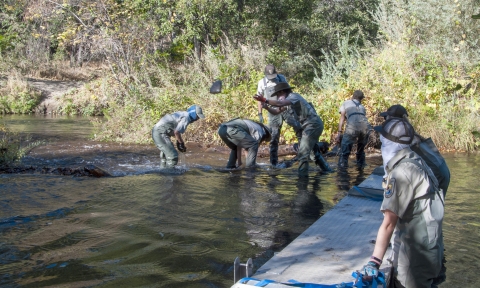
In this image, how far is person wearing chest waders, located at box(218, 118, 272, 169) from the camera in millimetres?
10398

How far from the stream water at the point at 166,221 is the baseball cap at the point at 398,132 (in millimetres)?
1771

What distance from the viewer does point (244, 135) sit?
10.4m

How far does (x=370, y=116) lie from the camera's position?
A: 47.3ft

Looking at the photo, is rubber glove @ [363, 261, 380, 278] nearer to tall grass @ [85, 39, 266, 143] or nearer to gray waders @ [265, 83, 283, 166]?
gray waders @ [265, 83, 283, 166]

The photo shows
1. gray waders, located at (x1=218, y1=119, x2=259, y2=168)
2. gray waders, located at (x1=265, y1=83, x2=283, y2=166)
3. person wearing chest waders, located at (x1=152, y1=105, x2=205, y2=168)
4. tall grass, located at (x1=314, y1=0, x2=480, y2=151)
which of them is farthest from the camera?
tall grass, located at (x1=314, y1=0, x2=480, y2=151)

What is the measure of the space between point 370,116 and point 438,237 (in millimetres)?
10863

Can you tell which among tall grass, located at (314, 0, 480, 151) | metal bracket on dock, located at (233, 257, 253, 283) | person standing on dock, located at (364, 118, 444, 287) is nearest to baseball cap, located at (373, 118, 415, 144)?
person standing on dock, located at (364, 118, 444, 287)

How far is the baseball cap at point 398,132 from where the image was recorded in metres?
3.96

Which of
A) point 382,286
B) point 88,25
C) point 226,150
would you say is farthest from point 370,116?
point 382,286

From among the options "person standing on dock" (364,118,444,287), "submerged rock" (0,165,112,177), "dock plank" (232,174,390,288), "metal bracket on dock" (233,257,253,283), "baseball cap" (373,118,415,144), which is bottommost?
"submerged rock" (0,165,112,177)

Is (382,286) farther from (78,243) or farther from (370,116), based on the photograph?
(370,116)

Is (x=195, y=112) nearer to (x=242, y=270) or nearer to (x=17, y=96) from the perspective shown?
(x=242, y=270)

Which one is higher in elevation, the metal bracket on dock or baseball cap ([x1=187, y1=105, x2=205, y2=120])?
baseball cap ([x1=187, y1=105, x2=205, y2=120])

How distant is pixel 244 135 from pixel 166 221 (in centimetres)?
368
